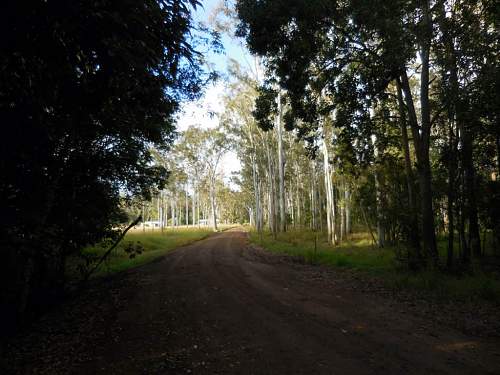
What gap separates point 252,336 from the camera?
559 centimetres

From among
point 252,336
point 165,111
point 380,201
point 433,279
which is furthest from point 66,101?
point 380,201

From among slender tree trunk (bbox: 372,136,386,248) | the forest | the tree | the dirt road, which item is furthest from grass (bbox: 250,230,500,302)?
the tree

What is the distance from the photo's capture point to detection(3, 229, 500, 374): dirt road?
14.8ft

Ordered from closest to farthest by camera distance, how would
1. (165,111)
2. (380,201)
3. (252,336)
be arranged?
1. (252,336)
2. (165,111)
3. (380,201)

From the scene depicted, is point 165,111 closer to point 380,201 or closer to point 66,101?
point 66,101

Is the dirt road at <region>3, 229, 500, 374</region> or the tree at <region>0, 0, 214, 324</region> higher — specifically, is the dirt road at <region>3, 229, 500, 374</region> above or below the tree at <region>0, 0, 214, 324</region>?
below

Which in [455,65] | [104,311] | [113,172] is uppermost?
[455,65]

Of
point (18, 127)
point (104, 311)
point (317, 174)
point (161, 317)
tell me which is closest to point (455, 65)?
point (161, 317)

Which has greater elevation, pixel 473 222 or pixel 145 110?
pixel 145 110

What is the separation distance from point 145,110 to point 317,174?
39931 millimetres

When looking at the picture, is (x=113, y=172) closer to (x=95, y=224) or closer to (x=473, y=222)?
(x=95, y=224)

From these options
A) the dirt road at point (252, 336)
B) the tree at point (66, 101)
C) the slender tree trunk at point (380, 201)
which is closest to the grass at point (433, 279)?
the dirt road at point (252, 336)

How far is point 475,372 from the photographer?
4172 millimetres

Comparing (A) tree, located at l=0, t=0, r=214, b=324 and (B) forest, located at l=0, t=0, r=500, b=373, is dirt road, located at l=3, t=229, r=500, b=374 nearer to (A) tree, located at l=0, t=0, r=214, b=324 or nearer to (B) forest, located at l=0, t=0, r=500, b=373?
(B) forest, located at l=0, t=0, r=500, b=373
